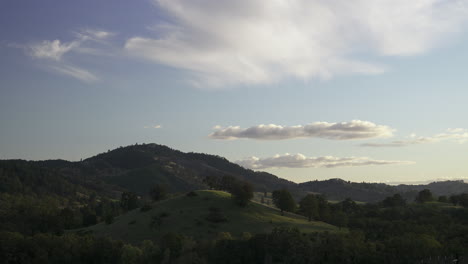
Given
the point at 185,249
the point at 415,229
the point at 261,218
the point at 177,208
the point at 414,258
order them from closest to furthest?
the point at 414,258 < the point at 185,249 < the point at 415,229 < the point at 261,218 < the point at 177,208

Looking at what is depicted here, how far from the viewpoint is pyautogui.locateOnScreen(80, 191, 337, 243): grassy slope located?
→ 162m

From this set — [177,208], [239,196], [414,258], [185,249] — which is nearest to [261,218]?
[239,196]

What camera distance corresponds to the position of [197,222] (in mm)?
171125

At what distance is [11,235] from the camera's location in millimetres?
125500

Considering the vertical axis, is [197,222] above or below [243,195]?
below

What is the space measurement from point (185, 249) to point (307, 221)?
79167mm

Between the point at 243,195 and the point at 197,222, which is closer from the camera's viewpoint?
Answer: the point at 197,222

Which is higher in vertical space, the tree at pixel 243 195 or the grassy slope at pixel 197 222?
the tree at pixel 243 195

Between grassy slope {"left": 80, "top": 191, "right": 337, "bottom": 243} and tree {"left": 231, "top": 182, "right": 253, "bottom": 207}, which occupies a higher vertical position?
tree {"left": 231, "top": 182, "right": 253, "bottom": 207}

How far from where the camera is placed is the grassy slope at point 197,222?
162 m

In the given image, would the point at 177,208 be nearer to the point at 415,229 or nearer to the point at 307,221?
the point at 307,221

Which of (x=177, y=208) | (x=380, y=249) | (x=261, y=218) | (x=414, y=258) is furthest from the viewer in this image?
(x=177, y=208)

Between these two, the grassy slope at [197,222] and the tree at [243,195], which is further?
the tree at [243,195]

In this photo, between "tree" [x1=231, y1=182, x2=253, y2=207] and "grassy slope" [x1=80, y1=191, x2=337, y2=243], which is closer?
"grassy slope" [x1=80, y1=191, x2=337, y2=243]
